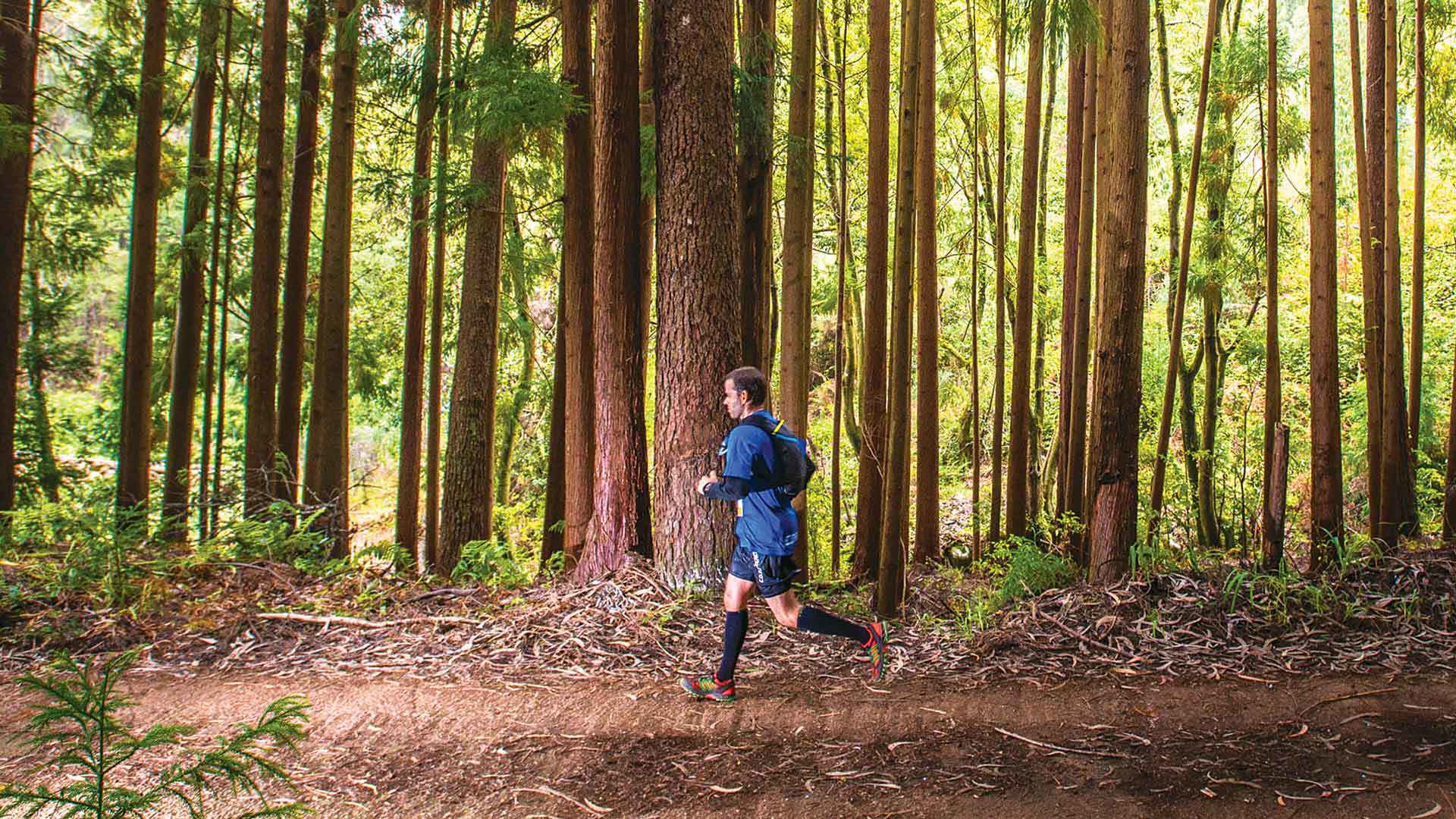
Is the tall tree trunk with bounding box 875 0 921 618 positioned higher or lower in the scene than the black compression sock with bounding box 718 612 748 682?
higher

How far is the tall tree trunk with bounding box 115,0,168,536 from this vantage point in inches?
365

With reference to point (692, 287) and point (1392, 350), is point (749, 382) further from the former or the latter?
point (1392, 350)

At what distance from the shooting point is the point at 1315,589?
5.57m

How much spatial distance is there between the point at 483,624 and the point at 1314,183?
6.58m

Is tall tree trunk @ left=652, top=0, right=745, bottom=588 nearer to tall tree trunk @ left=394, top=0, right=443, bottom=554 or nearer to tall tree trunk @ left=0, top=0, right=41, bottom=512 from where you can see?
tall tree trunk @ left=394, top=0, right=443, bottom=554

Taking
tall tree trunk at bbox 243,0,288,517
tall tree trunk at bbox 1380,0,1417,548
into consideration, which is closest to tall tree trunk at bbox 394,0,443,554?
tall tree trunk at bbox 243,0,288,517

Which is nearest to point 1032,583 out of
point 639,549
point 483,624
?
point 639,549

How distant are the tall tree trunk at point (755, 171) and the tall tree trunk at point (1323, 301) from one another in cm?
396

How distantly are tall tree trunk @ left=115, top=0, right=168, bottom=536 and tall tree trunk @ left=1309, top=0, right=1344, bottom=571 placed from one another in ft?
35.3

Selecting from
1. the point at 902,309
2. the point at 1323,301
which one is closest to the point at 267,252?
the point at 902,309

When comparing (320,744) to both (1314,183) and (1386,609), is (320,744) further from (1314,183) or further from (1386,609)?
(1314,183)

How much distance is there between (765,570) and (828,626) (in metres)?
0.53

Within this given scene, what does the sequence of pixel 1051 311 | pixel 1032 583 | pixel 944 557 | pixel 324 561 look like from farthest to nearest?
pixel 1051 311 → pixel 944 557 → pixel 324 561 → pixel 1032 583

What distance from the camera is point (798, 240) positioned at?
7.63m
